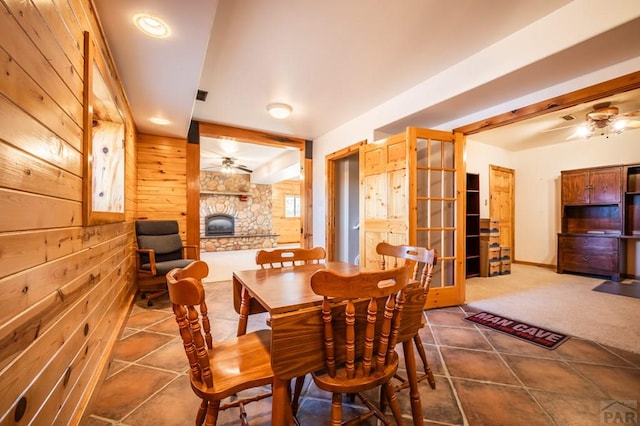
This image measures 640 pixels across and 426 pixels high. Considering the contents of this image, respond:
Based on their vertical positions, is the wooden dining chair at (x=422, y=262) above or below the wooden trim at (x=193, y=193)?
below

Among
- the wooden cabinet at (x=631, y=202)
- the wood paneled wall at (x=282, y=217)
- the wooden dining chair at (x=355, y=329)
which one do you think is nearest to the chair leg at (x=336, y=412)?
the wooden dining chair at (x=355, y=329)

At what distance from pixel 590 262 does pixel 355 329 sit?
573 cm

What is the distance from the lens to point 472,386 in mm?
1619

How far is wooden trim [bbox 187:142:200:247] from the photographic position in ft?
13.1

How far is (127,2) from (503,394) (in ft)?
10.5

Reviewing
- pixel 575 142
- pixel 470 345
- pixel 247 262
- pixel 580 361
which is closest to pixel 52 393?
pixel 470 345

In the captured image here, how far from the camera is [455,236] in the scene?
301cm

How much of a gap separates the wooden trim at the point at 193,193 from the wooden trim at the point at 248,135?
0.31 metres

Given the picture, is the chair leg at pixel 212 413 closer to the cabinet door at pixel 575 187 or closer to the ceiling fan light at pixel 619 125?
the ceiling fan light at pixel 619 125

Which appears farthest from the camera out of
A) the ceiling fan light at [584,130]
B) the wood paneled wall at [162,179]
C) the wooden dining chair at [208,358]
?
the ceiling fan light at [584,130]

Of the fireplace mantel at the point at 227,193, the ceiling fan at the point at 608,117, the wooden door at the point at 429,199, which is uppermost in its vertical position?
the ceiling fan at the point at 608,117

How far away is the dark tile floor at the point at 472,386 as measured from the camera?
1382 mm

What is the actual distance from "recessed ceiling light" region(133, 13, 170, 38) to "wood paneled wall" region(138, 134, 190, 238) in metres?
2.46

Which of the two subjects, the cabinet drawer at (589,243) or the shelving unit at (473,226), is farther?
the shelving unit at (473,226)
